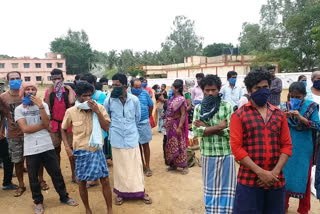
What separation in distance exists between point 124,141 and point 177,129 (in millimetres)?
1338

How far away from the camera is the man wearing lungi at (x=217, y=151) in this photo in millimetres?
2863

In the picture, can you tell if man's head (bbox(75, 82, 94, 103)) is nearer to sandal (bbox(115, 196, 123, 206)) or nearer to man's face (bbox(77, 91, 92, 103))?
man's face (bbox(77, 91, 92, 103))

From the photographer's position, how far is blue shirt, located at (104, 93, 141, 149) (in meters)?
3.71

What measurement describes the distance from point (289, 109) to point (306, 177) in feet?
2.78

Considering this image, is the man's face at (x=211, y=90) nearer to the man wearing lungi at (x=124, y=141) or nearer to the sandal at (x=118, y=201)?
the man wearing lungi at (x=124, y=141)

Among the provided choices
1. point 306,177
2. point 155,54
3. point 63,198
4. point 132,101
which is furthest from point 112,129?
point 155,54

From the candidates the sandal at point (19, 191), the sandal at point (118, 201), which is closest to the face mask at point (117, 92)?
the sandal at point (118, 201)

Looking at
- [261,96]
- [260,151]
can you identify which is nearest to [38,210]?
[260,151]

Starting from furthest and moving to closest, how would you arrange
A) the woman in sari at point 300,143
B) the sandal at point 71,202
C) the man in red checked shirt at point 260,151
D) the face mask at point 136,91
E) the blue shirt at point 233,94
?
the blue shirt at point 233,94
the face mask at point 136,91
the sandal at point 71,202
the woman in sari at point 300,143
the man in red checked shirt at point 260,151

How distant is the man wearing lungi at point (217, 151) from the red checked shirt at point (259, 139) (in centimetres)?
68

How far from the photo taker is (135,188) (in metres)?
3.81

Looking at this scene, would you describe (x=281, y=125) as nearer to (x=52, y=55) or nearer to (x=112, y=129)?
(x=112, y=129)

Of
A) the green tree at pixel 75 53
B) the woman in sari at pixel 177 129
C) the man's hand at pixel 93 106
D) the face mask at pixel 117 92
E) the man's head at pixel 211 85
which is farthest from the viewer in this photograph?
the green tree at pixel 75 53

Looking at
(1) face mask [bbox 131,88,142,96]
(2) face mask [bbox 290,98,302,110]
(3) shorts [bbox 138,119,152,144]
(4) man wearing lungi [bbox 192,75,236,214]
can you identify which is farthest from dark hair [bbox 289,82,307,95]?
(1) face mask [bbox 131,88,142,96]
